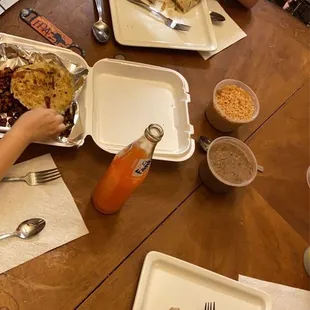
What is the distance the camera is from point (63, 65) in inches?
45.6

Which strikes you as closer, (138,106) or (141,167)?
(141,167)

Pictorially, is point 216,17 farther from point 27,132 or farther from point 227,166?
point 27,132

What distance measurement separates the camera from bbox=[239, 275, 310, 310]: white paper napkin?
3.62 feet

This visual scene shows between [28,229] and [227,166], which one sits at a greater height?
[227,166]

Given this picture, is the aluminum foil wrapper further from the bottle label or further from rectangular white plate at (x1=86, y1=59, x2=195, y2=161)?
the bottle label

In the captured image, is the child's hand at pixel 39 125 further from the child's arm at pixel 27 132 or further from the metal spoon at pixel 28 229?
the metal spoon at pixel 28 229

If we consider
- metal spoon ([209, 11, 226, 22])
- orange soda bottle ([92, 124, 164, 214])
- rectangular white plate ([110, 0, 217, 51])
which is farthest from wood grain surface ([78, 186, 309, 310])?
metal spoon ([209, 11, 226, 22])

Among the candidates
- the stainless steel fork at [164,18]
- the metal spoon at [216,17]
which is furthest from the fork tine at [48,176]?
the metal spoon at [216,17]

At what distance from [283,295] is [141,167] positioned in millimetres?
495

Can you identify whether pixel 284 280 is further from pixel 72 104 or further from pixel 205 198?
pixel 72 104

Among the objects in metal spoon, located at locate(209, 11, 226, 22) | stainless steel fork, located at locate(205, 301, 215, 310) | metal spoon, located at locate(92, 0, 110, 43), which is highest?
metal spoon, located at locate(209, 11, 226, 22)

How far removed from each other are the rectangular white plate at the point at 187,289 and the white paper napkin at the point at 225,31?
0.73 meters

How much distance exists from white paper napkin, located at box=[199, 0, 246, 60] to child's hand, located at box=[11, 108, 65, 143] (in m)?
0.64

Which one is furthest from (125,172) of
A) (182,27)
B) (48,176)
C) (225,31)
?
(225,31)
